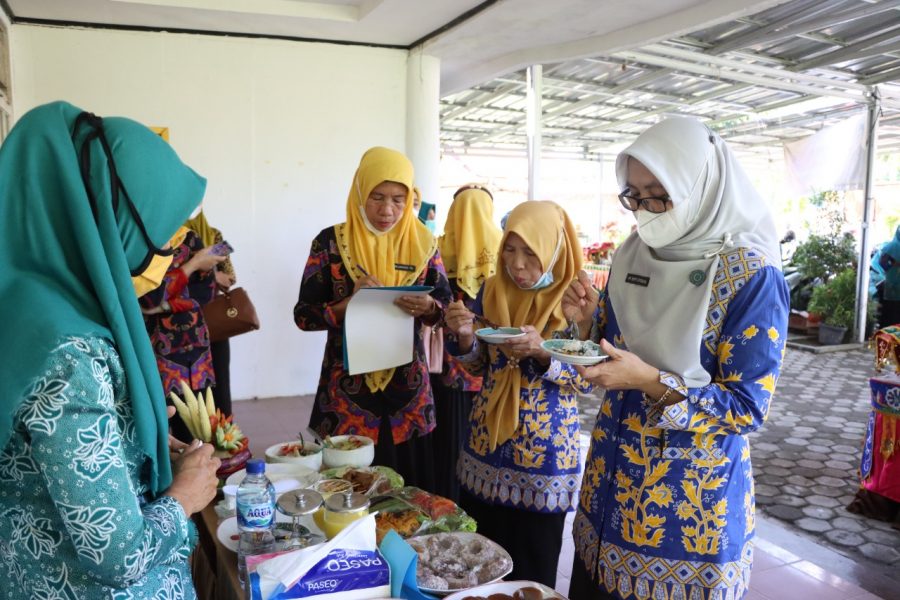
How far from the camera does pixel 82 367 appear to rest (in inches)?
36.4

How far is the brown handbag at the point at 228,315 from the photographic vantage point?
327 centimetres

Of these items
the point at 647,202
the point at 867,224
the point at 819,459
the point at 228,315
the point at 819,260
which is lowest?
the point at 819,459

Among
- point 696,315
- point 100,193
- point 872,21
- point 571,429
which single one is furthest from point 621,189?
point 872,21

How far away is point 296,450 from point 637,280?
42.5 inches

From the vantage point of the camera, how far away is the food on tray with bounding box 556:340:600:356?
4.77ft

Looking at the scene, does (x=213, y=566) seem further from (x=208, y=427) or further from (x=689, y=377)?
(x=689, y=377)

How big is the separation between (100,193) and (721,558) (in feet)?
4.54

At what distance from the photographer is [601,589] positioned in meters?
1.50

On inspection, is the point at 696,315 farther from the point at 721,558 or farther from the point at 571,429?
the point at 571,429

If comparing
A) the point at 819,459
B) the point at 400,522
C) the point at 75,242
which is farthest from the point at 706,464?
the point at 819,459

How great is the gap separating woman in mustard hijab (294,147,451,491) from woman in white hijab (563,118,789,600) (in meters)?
1.03

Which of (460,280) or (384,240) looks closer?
(384,240)

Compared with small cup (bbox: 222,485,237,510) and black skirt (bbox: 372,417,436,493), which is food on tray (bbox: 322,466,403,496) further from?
black skirt (bbox: 372,417,436,493)

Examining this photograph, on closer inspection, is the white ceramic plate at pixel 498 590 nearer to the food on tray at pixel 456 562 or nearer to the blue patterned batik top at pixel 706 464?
the food on tray at pixel 456 562
